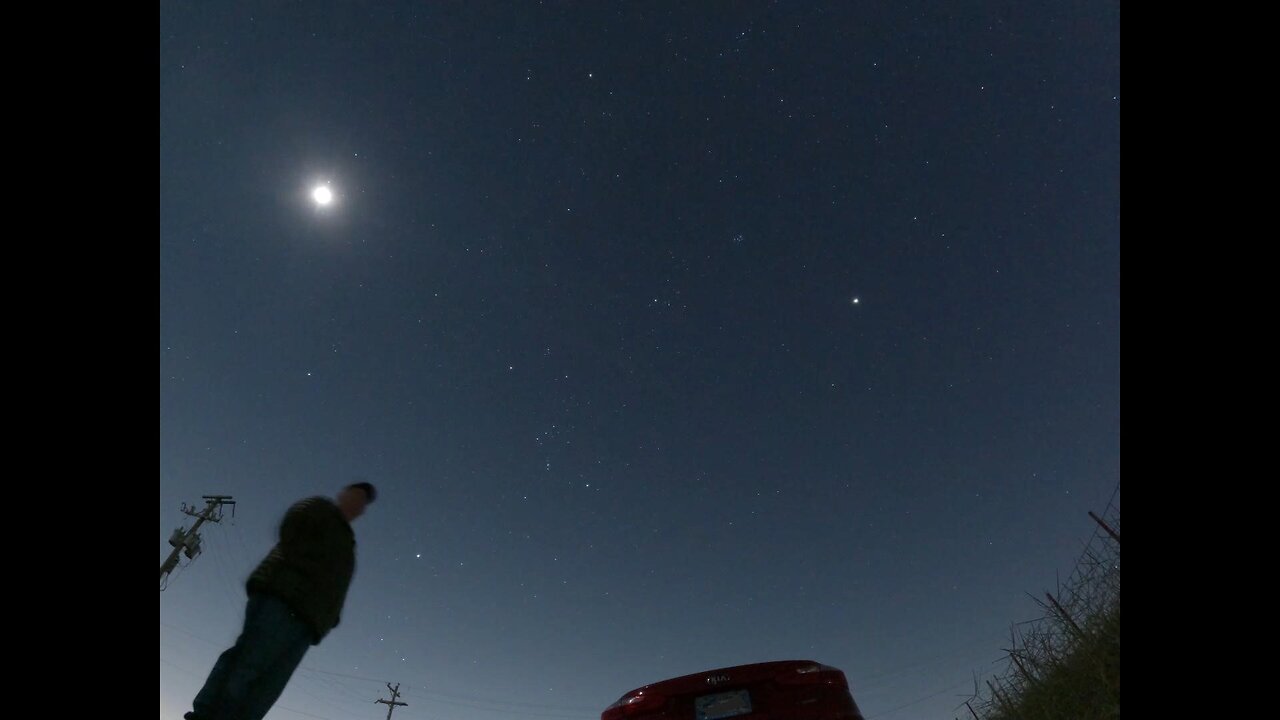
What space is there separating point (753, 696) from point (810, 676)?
1.11ft

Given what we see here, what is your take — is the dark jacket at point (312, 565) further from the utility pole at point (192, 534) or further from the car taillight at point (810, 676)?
the utility pole at point (192, 534)

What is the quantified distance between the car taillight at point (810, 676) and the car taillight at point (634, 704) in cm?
73

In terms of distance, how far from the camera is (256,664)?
247 cm

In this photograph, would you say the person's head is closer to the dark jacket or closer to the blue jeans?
the dark jacket

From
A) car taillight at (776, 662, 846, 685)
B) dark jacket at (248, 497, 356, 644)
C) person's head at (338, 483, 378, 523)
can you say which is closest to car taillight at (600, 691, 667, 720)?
car taillight at (776, 662, 846, 685)

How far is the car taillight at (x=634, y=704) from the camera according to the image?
3.43 meters

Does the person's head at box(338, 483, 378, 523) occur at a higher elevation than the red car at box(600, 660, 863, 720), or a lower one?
higher

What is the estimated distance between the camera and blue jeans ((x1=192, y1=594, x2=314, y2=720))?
7.70ft

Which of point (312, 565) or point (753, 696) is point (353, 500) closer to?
point (312, 565)
